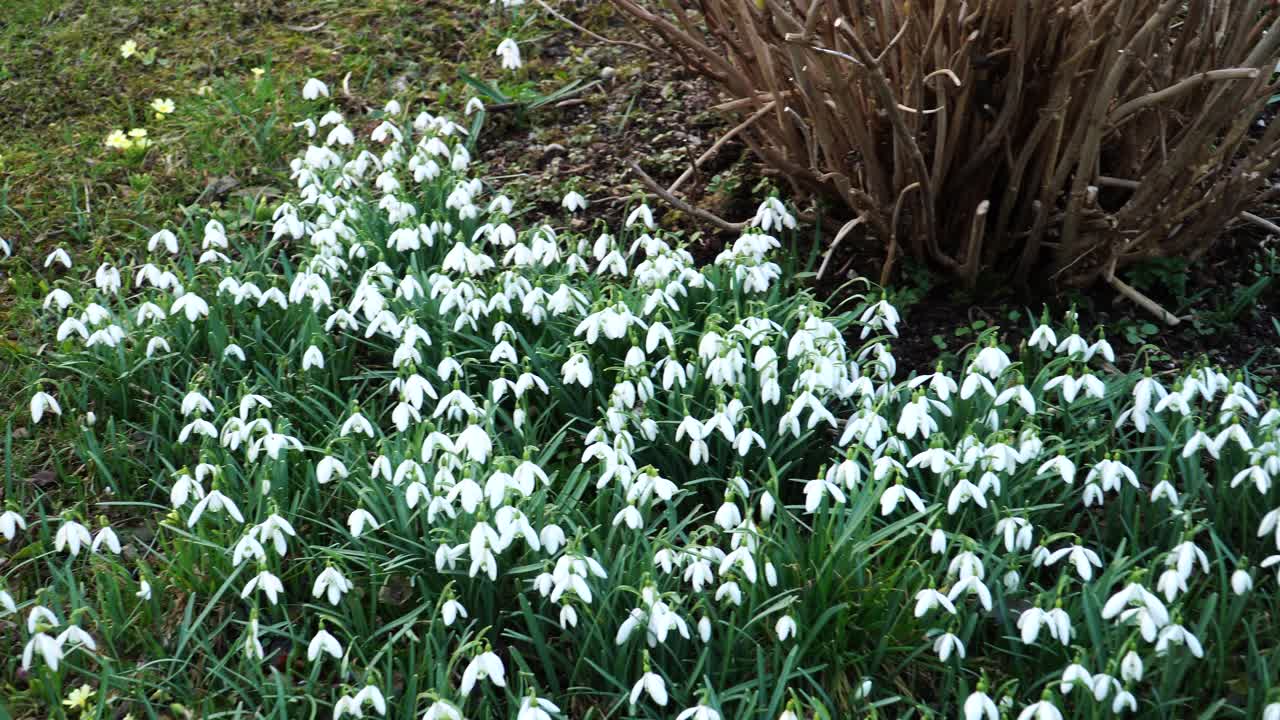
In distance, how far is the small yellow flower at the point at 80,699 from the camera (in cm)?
235

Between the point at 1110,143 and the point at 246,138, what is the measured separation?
2940mm

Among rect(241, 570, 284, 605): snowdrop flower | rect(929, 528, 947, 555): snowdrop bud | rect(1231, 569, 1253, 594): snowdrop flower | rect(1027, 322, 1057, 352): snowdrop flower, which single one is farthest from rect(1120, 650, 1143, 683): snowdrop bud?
rect(241, 570, 284, 605): snowdrop flower

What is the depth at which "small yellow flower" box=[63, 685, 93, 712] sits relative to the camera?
92.7 inches

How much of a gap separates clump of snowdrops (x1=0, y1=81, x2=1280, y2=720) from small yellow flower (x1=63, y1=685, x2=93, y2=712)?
0.04 meters

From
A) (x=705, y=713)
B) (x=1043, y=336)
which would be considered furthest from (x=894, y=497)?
(x=1043, y=336)

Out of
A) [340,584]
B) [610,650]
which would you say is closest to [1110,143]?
[610,650]

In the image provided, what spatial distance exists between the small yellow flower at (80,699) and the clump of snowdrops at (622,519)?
4 cm

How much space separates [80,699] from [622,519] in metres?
1.13

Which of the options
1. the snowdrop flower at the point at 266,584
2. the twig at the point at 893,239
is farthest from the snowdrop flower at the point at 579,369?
the twig at the point at 893,239

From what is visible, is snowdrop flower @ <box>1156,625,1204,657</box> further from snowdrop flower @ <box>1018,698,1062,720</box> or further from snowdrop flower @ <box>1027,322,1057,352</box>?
snowdrop flower @ <box>1027,322,1057,352</box>

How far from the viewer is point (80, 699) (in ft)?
7.72

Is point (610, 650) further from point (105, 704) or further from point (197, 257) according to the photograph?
point (197, 257)

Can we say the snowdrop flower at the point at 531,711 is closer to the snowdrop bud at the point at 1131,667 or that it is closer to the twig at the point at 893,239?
the snowdrop bud at the point at 1131,667

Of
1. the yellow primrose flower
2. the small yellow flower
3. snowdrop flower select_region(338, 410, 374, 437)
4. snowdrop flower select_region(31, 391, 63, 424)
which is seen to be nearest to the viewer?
the small yellow flower
